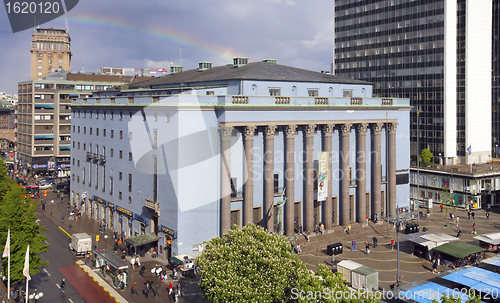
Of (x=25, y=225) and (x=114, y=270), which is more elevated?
(x=25, y=225)

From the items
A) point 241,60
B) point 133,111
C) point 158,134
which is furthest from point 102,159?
point 241,60

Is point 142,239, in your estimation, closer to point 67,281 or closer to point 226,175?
point 67,281

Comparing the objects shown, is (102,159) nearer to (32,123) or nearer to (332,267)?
(332,267)

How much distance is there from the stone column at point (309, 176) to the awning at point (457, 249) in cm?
1901

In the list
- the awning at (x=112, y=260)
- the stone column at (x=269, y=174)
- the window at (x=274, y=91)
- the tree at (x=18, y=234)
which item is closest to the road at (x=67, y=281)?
the awning at (x=112, y=260)

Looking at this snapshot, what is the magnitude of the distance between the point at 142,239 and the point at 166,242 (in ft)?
11.1

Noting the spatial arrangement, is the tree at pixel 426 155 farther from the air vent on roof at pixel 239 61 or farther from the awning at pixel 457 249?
the air vent on roof at pixel 239 61

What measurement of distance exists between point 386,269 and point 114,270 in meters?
35.4

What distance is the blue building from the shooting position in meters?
64.4

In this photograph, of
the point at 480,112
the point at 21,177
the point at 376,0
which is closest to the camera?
the point at 480,112

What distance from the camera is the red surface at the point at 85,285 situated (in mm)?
53656

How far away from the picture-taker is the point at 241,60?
286 ft

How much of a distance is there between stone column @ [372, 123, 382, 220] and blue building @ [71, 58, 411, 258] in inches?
7.1

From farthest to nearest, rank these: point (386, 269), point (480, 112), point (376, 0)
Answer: point (376, 0), point (480, 112), point (386, 269)
